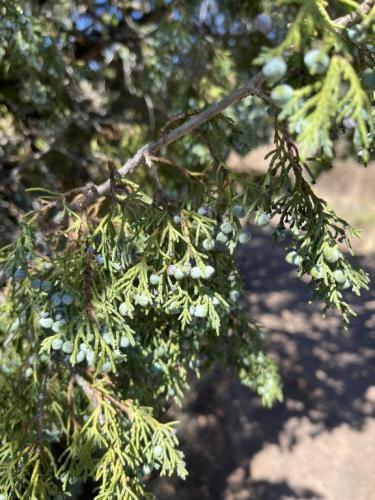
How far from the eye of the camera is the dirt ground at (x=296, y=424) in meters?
3.93

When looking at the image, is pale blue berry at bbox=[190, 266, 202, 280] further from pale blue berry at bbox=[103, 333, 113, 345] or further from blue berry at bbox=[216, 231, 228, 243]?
pale blue berry at bbox=[103, 333, 113, 345]

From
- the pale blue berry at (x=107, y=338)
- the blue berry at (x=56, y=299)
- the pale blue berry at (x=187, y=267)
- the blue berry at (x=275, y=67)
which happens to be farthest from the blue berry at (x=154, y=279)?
the blue berry at (x=275, y=67)

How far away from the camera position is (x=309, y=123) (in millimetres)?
1222

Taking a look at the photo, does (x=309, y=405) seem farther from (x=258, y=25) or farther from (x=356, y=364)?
(x=258, y=25)

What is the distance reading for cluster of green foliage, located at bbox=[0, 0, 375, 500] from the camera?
135 centimetres

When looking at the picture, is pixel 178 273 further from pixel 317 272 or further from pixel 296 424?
pixel 296 424

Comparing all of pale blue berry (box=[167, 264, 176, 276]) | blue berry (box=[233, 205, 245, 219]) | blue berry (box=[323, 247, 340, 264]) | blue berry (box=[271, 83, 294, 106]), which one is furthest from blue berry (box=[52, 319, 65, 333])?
blue berry (box=[271, 83, 294, 106])

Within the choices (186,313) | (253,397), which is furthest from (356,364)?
(186,313)

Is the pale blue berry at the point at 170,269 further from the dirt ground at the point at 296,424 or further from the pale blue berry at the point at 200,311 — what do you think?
the dirt ground at the point at 296,424

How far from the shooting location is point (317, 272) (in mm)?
1818

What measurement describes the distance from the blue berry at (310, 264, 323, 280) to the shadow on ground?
8.73 feet

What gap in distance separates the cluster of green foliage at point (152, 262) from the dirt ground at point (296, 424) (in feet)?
3.51

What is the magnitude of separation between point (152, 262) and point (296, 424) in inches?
118

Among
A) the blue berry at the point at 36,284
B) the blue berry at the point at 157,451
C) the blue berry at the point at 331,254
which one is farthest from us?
the blue berry at the point at 157,451
